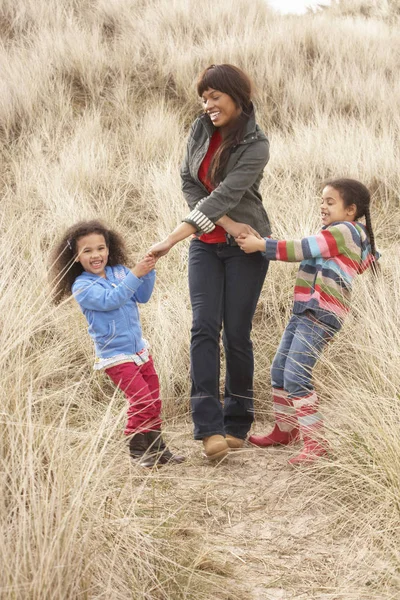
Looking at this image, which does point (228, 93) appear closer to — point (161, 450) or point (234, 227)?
point (234, 227)

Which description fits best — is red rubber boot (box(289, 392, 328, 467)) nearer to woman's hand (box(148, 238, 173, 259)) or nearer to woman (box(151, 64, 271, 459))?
woman (box(151, 64, 271, 459))

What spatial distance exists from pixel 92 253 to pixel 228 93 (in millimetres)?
1063

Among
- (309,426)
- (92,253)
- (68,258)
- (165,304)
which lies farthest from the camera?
(165,304)

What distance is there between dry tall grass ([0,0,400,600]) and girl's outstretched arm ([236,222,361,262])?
383mm

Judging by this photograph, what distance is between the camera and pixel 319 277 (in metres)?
3.53

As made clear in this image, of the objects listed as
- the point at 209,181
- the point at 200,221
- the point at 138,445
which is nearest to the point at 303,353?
the point at 200,221

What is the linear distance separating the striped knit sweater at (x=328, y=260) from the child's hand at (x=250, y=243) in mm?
37

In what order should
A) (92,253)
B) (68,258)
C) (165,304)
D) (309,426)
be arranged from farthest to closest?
(165,304)
(68,258)
(92,253)
(309,426)

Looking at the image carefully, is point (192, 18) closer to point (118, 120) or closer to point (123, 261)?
point (118, 120)

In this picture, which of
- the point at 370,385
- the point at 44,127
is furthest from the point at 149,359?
the point at 44,127

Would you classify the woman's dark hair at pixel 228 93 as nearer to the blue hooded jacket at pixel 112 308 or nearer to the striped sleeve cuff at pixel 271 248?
the striped sleeve cuff at pixel 271 248

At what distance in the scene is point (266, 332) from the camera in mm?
4855

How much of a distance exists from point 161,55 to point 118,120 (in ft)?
5.93

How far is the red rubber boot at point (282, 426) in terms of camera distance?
3707mm
